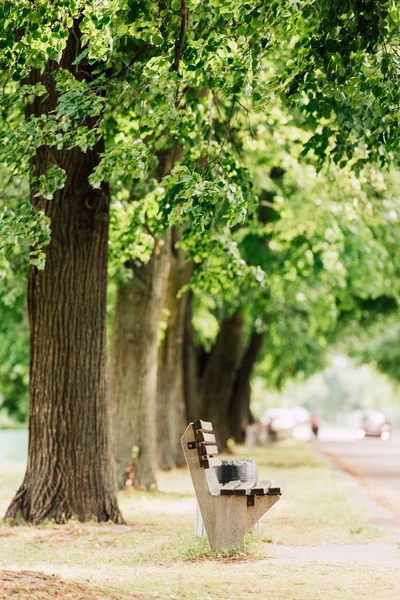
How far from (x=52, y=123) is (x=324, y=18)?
262 cm

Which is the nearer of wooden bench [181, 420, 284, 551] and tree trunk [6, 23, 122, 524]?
wooden bench [181, 420, 284, 551]

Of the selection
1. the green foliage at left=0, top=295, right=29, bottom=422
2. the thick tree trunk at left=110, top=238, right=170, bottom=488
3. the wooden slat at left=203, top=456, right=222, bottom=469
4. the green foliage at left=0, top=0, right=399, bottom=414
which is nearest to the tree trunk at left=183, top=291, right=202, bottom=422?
the green foliage at left=0, top=295, right=29, bottom=422

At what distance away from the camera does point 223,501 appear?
27.8 feet

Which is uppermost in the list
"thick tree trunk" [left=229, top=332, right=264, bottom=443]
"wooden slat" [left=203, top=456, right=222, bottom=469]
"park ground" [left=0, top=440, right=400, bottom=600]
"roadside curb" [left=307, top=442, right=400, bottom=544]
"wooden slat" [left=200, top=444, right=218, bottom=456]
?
"thick tree trunk" [left=229, top=332, right=264, bottom=443]

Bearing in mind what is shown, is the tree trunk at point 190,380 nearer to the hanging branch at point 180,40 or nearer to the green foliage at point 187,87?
the green foliage at point 187,87

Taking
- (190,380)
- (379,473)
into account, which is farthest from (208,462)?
(190,380)

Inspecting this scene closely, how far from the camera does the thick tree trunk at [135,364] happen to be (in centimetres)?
1506

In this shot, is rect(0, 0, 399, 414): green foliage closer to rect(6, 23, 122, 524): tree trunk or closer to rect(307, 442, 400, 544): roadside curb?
rect(6, 23, 122, 524): tree trunk

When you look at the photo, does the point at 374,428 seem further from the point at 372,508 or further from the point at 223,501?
the point at 223,501

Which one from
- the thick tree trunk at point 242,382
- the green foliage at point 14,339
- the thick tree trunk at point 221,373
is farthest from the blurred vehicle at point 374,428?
Result: the thick tree trunk at point 221,373

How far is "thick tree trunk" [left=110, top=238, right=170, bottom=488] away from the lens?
1506cm

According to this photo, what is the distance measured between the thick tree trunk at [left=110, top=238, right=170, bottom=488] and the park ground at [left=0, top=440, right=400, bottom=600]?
6.82 feet

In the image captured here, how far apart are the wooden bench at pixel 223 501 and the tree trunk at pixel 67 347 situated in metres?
2.42

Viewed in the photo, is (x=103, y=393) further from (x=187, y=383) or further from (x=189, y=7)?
(x=187, y=383)
